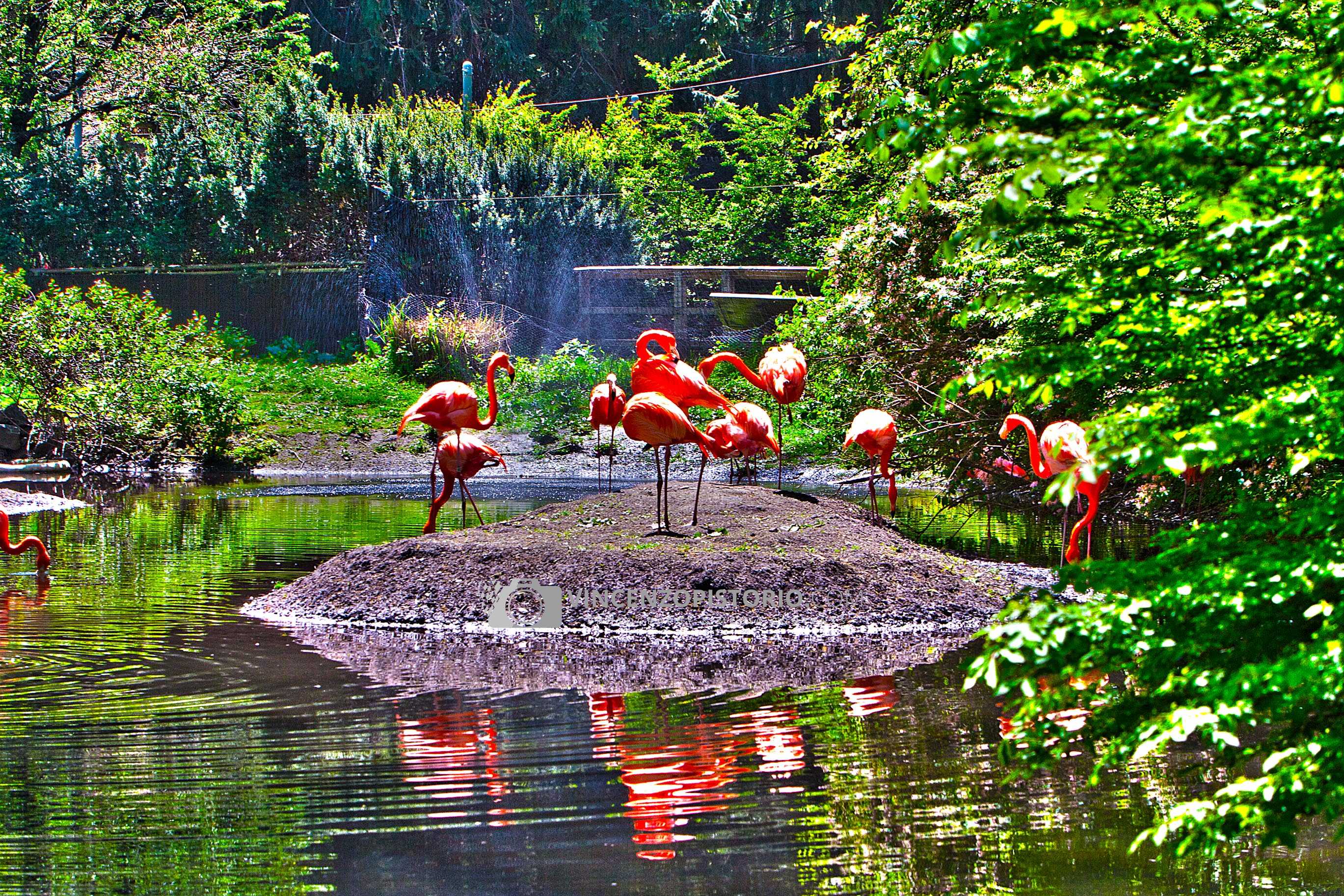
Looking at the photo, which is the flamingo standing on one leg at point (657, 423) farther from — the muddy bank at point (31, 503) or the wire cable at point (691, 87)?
the wire cable at point (691, 87)

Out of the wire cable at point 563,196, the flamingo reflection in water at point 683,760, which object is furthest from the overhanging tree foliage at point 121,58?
the flamingo reflection in water at point 683,760

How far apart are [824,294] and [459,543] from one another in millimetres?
6231

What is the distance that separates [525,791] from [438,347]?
16.7 metres

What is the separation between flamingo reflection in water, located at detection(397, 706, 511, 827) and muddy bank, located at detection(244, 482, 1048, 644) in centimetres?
205

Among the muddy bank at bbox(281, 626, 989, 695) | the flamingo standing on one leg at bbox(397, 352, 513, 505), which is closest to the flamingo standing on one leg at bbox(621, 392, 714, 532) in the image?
the muddy bank at bbox(281, 626, 989, 695)

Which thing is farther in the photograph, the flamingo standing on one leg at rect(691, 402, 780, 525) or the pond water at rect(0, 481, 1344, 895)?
the flamingo standing on one leg at rect(691, 402, 780, 525)

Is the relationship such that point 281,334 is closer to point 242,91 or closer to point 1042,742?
point 242,91

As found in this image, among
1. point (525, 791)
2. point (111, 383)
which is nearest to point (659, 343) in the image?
point (525, 791)

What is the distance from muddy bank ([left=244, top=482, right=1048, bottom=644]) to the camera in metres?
7.86

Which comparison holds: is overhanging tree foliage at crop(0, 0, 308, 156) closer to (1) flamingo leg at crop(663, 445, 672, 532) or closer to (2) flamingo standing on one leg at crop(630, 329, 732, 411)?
(2) flamingo standing on one leg at crop(630, 329, 732, 411)

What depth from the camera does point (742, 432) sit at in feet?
35.0

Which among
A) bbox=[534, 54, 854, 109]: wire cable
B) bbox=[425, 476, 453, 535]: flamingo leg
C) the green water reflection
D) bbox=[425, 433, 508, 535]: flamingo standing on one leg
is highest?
bbox=[534, 54, 854, 109]: wire cable

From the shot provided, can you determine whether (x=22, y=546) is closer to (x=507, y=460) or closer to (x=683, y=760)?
(x=683, y=760)

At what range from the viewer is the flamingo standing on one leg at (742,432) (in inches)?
415
